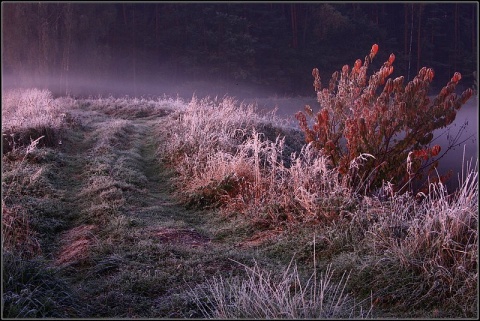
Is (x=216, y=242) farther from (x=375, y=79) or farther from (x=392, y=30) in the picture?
(x=392, y=30)

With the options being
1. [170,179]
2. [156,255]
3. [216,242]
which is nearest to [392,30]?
[170,179]

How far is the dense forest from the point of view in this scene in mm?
11773

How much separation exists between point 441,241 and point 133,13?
17.4m

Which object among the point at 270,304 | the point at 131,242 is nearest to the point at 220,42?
the point at 131,242

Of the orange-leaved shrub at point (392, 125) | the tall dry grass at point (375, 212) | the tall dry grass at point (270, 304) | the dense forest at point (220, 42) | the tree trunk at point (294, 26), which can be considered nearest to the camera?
the tall dry grass at point (270, 304)

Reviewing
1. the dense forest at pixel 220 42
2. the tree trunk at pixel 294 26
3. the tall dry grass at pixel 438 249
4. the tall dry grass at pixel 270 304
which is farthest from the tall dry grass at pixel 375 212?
the tree trunk at pixel 294 26

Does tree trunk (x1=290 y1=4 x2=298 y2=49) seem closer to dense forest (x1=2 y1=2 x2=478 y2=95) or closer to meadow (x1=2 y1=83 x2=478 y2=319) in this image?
dense forest (x1=2 y1=2 x2=478 y2=95)

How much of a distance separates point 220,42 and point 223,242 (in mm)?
15108

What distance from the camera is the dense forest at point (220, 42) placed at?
1177cm

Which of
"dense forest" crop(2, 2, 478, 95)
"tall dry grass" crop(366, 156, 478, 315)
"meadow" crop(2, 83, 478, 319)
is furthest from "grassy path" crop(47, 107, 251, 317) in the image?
"dense forest" crop(2, 2, 478, 95)

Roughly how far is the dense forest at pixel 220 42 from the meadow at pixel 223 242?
463cm

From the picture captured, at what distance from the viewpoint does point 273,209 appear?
646cm

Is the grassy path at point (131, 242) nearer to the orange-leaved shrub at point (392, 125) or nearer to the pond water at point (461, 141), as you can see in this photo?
the orange-leaved shrub at point (392, 125)

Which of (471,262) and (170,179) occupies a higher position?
(471,262)
